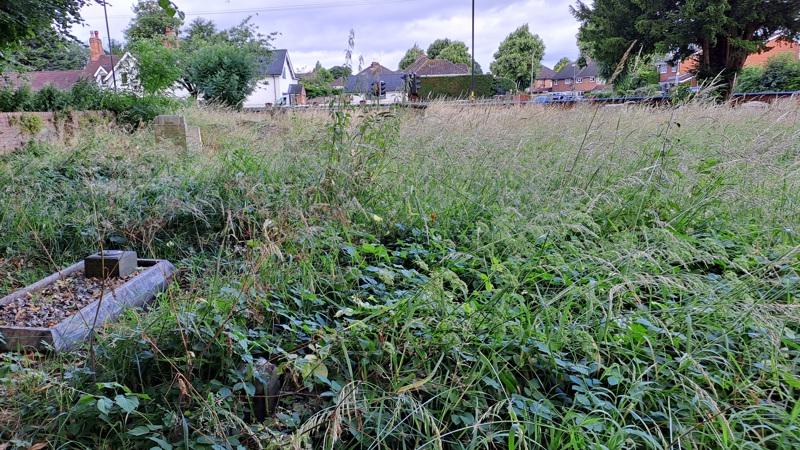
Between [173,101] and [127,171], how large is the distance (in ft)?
25.7

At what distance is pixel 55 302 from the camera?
270 centimetres

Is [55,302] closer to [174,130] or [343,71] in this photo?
[343,71]

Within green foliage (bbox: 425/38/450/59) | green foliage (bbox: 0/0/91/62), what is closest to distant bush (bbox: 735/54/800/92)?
green foliage (bbox: 0/0/91/62)

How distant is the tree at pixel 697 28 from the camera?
68.2ft

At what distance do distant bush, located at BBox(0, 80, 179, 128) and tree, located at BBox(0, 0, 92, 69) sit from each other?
2.10 metres

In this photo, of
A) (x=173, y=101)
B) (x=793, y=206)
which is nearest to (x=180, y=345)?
(x=793, y=206)

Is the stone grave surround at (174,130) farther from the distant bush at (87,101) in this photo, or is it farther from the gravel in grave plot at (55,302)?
the gravel in grave plot at (55,302)

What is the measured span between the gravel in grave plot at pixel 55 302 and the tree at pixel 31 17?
3437 mm

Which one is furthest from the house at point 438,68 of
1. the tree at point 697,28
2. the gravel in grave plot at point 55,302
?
Result: the gravel in grave plot at point 55,302

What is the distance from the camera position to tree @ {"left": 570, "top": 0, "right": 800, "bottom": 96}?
2080 cm

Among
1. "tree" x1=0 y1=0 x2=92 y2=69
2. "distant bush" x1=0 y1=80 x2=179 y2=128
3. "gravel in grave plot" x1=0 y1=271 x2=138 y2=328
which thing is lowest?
"gravel in grave plot" x1=0 y1=271 x2=138 y2=328

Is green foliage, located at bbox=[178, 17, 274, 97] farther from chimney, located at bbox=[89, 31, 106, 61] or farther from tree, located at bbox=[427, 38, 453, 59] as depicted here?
tree, located at bbox=[427, 38, 453, 59]

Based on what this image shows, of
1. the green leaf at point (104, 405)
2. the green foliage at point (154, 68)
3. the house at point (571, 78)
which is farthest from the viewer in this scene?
the house at point (571, 78)

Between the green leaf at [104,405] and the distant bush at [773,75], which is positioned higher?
the distant bush at [773,75]
